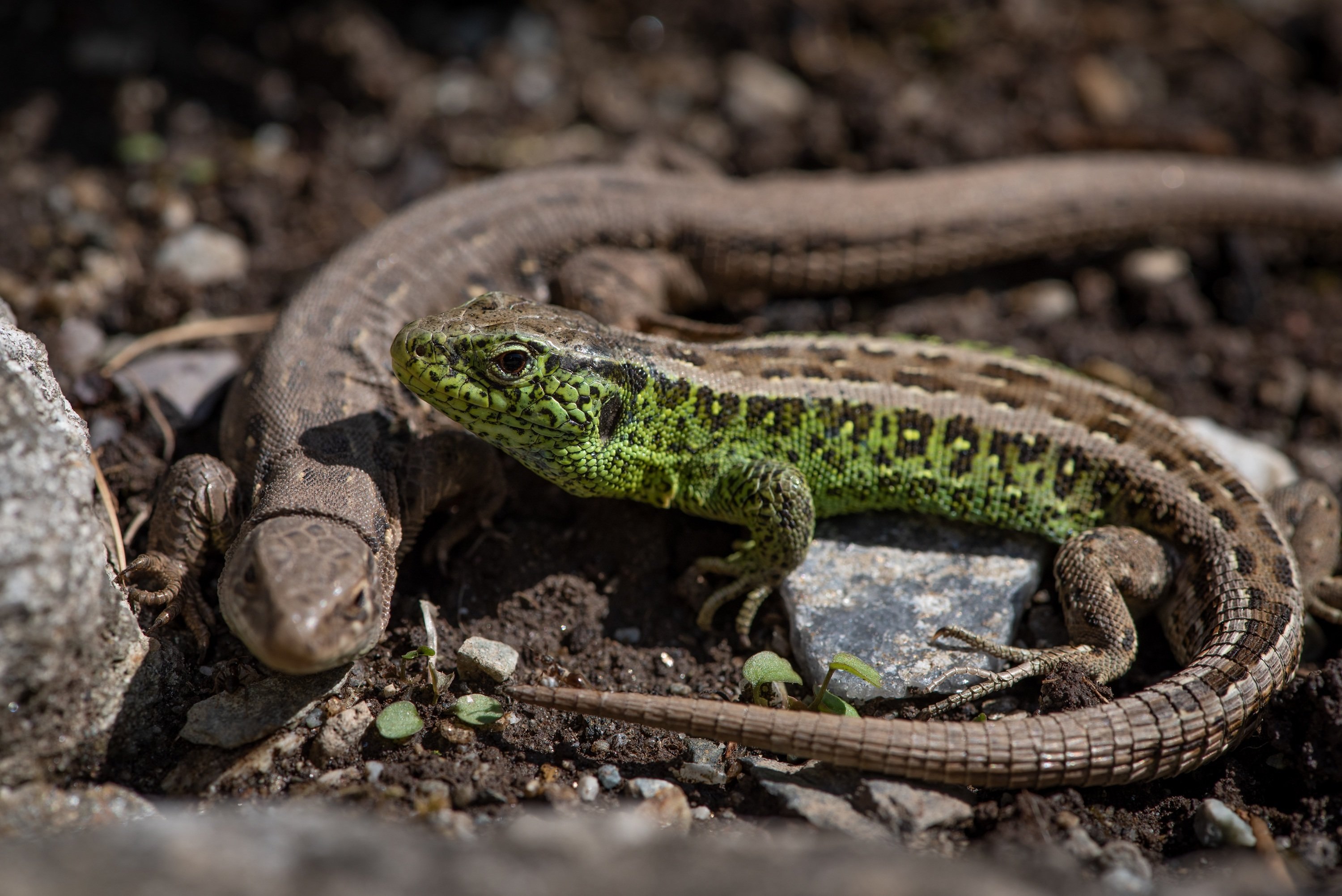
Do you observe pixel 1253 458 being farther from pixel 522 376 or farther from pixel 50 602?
pixel 50 602

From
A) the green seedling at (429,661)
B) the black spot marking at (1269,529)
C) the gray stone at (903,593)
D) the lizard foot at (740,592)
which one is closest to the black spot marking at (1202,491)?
the black spot marking at (1269,529)

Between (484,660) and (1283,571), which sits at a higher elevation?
(1283,571)

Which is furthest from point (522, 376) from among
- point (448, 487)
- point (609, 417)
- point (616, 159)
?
point (616, 159)

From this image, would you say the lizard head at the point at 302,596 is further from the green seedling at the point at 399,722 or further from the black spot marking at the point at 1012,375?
the black spot marking at the point at 1012,375

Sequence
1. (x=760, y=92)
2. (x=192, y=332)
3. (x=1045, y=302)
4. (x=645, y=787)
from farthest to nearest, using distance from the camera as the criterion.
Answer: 1. (x=760, y=92)
2. (x=1045, y=302)
3. (x=192, y=332)
4. (x=645, y=787)

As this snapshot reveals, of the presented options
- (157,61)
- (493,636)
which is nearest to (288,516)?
(493,636)

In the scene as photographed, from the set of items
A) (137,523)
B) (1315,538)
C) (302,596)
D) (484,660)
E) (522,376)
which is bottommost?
(484,660)

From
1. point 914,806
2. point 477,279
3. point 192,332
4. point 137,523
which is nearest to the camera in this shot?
point 914,806
